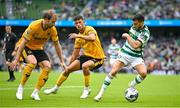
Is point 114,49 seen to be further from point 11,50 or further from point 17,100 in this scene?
point 17,100

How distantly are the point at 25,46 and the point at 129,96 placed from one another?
3063 millimetres

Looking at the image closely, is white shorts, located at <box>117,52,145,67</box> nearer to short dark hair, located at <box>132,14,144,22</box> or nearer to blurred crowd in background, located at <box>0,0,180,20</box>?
short dark hair, located at <box>132,14,144,22</box>

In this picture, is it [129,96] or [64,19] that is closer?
[129,96]

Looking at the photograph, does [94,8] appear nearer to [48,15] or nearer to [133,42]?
[133,42]

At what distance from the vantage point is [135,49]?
14109mm

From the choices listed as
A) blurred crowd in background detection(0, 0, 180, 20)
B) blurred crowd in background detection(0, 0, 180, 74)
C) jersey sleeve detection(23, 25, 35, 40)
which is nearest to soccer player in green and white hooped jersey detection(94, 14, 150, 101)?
jersey sleeve detection(23, 25, 35, 40)

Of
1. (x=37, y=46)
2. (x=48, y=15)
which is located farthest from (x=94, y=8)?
(x=48, y=15)

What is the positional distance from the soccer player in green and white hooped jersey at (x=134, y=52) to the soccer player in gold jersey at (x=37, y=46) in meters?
1.53

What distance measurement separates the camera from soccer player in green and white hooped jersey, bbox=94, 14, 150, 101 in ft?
45.2

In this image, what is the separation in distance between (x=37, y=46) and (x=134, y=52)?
2.59 meters

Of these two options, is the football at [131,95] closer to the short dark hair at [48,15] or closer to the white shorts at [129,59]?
the white shorts at [129,59]

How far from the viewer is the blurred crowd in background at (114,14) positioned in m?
41.0

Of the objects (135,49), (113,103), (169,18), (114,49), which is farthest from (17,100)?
(169,18)

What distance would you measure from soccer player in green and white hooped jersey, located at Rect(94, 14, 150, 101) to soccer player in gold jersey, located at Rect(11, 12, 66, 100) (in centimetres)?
153
